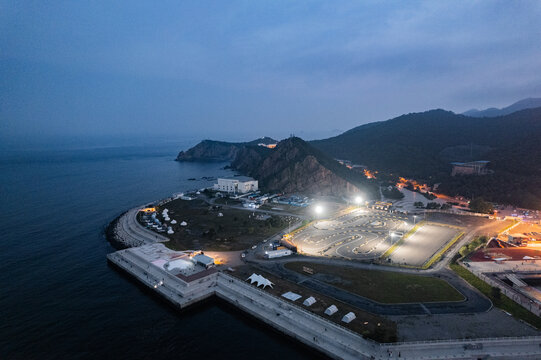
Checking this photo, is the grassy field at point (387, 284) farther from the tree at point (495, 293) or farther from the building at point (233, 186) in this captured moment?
the building at point (233, 186)

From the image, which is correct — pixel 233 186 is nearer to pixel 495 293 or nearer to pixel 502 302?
pixel 495 293

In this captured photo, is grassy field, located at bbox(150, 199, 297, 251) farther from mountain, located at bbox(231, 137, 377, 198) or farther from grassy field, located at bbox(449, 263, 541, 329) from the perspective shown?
grassy field, located at bbox(449, 263, 541, 329)

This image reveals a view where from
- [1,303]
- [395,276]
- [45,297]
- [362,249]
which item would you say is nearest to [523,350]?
[395,276]

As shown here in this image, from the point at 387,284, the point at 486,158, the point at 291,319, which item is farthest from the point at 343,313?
the point at 486,158

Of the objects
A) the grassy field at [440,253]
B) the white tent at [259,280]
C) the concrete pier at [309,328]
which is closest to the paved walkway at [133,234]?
the concrete pier at [309,328]

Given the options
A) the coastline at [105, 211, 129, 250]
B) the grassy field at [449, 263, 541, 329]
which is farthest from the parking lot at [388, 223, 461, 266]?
the coastline at [105, 211, 129, 250]
